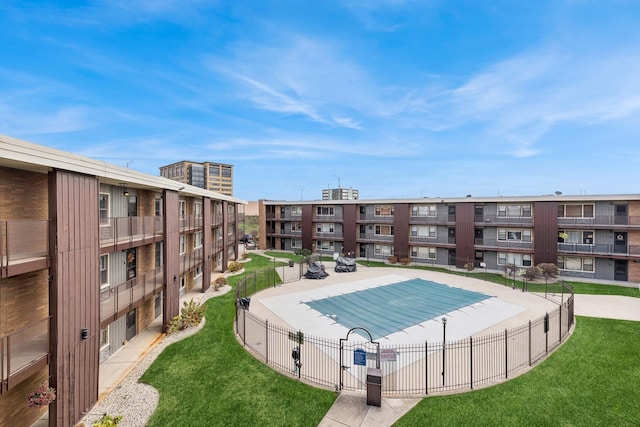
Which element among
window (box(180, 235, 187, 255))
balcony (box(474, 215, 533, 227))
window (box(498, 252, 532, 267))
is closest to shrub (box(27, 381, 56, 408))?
window (box(180, 235, 187, 255))

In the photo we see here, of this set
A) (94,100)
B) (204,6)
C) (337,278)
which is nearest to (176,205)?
(94,100)

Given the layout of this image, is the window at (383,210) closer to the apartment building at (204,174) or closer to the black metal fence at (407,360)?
the black metal fence at (407,360)

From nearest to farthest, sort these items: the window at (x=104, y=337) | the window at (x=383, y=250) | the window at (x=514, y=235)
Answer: the window at (x=104, y=337), the window at (x=514, y=235), the window at (x=383, y=250)

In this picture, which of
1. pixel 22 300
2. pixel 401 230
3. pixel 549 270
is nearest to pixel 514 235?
pixel 549 270

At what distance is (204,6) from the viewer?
60.2 ft

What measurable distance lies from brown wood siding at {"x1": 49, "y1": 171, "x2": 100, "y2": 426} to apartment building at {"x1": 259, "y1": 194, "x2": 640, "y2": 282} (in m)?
31.9

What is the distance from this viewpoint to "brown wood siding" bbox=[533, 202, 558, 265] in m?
29.0

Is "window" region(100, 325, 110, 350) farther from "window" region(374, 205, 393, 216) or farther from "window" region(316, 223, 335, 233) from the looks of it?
"window" region(316, 223, 335, 233)

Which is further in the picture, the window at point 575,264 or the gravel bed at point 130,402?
the window at point 575,264

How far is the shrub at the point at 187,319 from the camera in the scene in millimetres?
15453

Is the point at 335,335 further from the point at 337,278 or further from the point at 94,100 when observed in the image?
the point at 94,100

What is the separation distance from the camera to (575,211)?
94.9ft

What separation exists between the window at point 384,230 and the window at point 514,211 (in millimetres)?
12226

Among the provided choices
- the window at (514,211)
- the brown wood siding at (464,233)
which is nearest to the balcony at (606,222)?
the window at (514,211)
